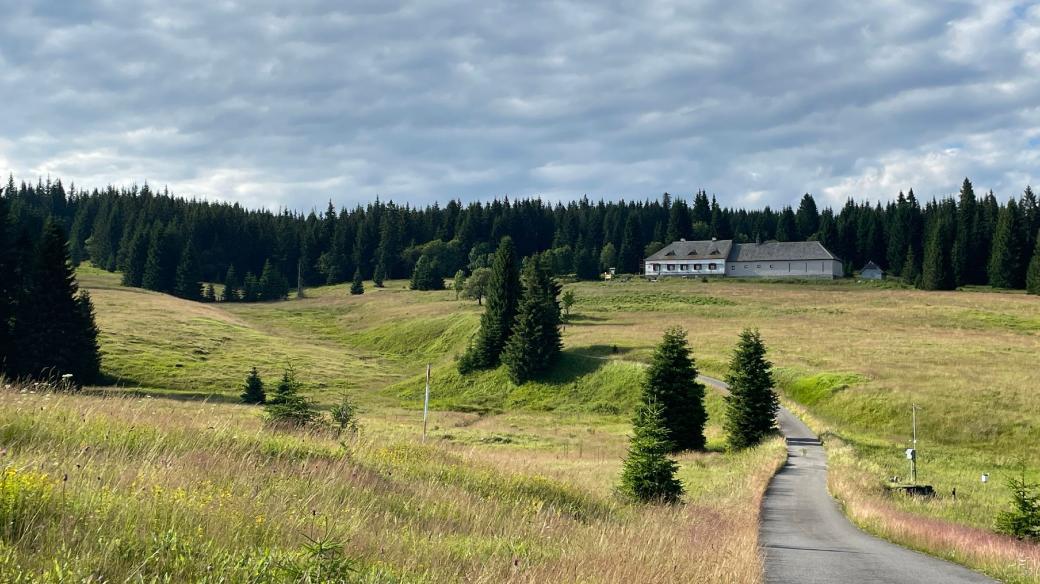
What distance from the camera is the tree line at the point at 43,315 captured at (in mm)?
53906

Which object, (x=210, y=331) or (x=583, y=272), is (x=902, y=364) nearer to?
(x=210, y=331)

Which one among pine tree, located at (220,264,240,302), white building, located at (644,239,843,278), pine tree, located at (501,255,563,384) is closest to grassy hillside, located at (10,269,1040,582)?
pine tree, located at (501,255,563,384)

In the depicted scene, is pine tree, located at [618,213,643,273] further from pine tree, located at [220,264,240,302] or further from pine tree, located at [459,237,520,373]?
pine tree, located at [220,264,240,302]

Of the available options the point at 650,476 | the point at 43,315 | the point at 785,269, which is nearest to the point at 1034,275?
the point at 785,269

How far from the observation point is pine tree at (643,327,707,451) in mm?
41469

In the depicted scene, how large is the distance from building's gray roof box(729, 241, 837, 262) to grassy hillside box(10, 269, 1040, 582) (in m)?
11.9

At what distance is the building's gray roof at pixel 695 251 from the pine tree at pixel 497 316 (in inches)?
3006

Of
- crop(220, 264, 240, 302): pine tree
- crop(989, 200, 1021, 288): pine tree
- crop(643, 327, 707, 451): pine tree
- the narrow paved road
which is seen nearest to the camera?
the narrow paved road

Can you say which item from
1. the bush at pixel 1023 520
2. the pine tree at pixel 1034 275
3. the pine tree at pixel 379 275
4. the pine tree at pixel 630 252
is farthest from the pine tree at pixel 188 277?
the pine tree at pixel 1034 275

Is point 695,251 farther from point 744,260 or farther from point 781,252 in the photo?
point 781,252

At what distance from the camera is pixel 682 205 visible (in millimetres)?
175750

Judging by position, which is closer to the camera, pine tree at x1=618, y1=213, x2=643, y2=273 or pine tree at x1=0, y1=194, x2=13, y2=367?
pine tree at x1=0, y1=194, x2=13, y2=367

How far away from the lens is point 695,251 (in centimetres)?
14988

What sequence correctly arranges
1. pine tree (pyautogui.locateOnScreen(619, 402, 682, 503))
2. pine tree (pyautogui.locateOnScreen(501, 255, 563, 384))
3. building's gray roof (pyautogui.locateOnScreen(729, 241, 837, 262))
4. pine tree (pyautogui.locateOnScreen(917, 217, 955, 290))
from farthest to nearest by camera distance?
building's gray roof (pyautogui.locateOnScreen(729, 241, 837, 262)) → pine tree (pyautogui.locateOnScreen(917, 217, 955, 290)) → pine tree (pyautogui.locateOnScreen(501, 255, 563, 384)) → pine tree (pyautogui.locateOnScreen(619, 402, 682, 503))
